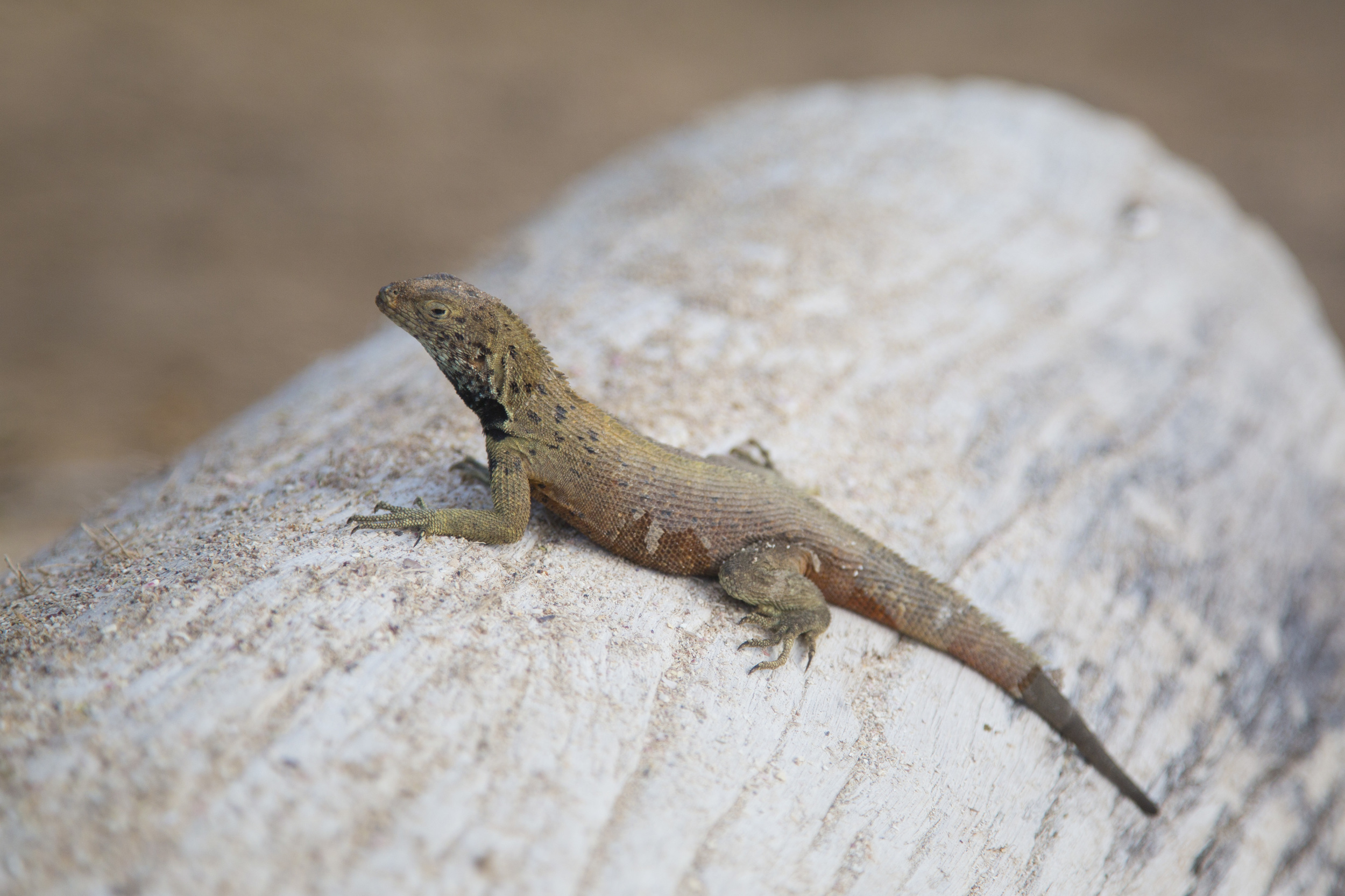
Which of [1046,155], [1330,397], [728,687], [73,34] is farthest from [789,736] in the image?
[73,34]

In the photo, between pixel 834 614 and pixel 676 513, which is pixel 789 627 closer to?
pixel 834 614

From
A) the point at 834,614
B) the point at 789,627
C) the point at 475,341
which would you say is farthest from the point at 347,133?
the point at 789,627

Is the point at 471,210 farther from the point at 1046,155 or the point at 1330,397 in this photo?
the point at 1330,397

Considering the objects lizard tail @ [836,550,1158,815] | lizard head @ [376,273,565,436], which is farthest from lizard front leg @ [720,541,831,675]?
lizard head @ [376,273,565,436]

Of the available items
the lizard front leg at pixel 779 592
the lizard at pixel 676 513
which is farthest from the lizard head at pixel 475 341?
the lizard front leg at pixel 779 592

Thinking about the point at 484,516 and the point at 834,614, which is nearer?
the point at 484,516

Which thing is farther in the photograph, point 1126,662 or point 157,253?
point 157,253
